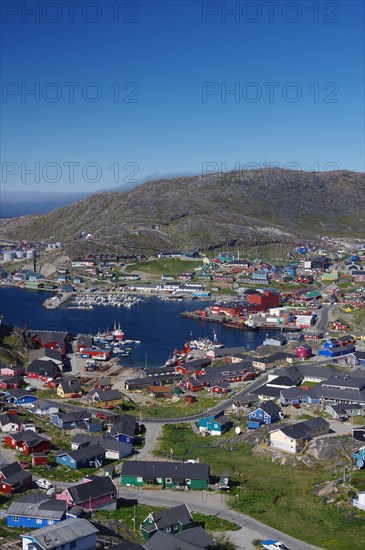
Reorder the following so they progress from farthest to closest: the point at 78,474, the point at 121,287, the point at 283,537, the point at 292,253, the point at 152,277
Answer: the point at 292,253 → the point at 152,277 → the point at 121,287 → the point at 78,474 → the point at 283,537

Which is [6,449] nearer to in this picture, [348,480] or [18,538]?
[18,538]

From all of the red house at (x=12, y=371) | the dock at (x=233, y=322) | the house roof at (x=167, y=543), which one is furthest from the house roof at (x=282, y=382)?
the dock at (x=233, y=322)

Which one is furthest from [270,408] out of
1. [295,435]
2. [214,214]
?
Answer: [214,214]

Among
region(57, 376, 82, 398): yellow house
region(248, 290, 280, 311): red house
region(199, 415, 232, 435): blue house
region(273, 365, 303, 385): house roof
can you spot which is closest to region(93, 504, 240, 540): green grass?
region(199, 415, 232, 435): blue house

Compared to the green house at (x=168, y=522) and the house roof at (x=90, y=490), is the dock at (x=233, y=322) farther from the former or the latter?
the green house at (x=168, y=522)

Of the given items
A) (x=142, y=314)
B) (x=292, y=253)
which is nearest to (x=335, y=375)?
(x=142, y=314)

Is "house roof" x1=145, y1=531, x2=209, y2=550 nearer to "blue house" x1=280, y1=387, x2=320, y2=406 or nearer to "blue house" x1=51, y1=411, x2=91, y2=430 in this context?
"blue house" x1=51, y1=411, x2=91, y2=430
